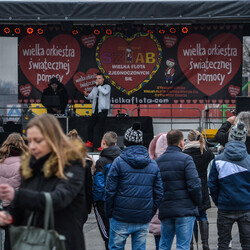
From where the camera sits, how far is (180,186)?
19.7 ft

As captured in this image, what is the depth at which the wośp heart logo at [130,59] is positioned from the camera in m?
14.8

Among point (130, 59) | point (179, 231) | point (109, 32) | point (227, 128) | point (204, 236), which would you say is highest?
point (109, 32)

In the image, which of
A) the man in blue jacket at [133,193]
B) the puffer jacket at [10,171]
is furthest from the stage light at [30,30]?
the man in blue jacket at [133,193]

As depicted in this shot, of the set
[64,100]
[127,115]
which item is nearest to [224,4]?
[127,115]

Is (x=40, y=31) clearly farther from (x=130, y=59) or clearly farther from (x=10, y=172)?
(x=10, y=172)

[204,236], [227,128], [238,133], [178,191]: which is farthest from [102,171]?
[227,128]

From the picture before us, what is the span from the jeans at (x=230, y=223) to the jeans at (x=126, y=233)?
88 cm

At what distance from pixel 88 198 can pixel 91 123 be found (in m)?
6.73

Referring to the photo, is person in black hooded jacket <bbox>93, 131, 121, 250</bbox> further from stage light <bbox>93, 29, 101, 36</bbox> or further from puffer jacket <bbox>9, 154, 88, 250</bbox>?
stage light <bbox>93, 29, 101, 36</bbox>

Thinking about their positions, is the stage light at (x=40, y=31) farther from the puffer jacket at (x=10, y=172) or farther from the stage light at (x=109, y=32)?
the puffer jacket at (x=10, y=172)

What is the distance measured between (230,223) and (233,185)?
433mm

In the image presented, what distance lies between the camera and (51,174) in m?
3.42

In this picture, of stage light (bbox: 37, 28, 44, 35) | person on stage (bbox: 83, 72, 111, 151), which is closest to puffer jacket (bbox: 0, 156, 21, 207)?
person on stage (bbox: 83, 72, 111, 151)

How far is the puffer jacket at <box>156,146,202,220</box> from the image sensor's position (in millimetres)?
5961
